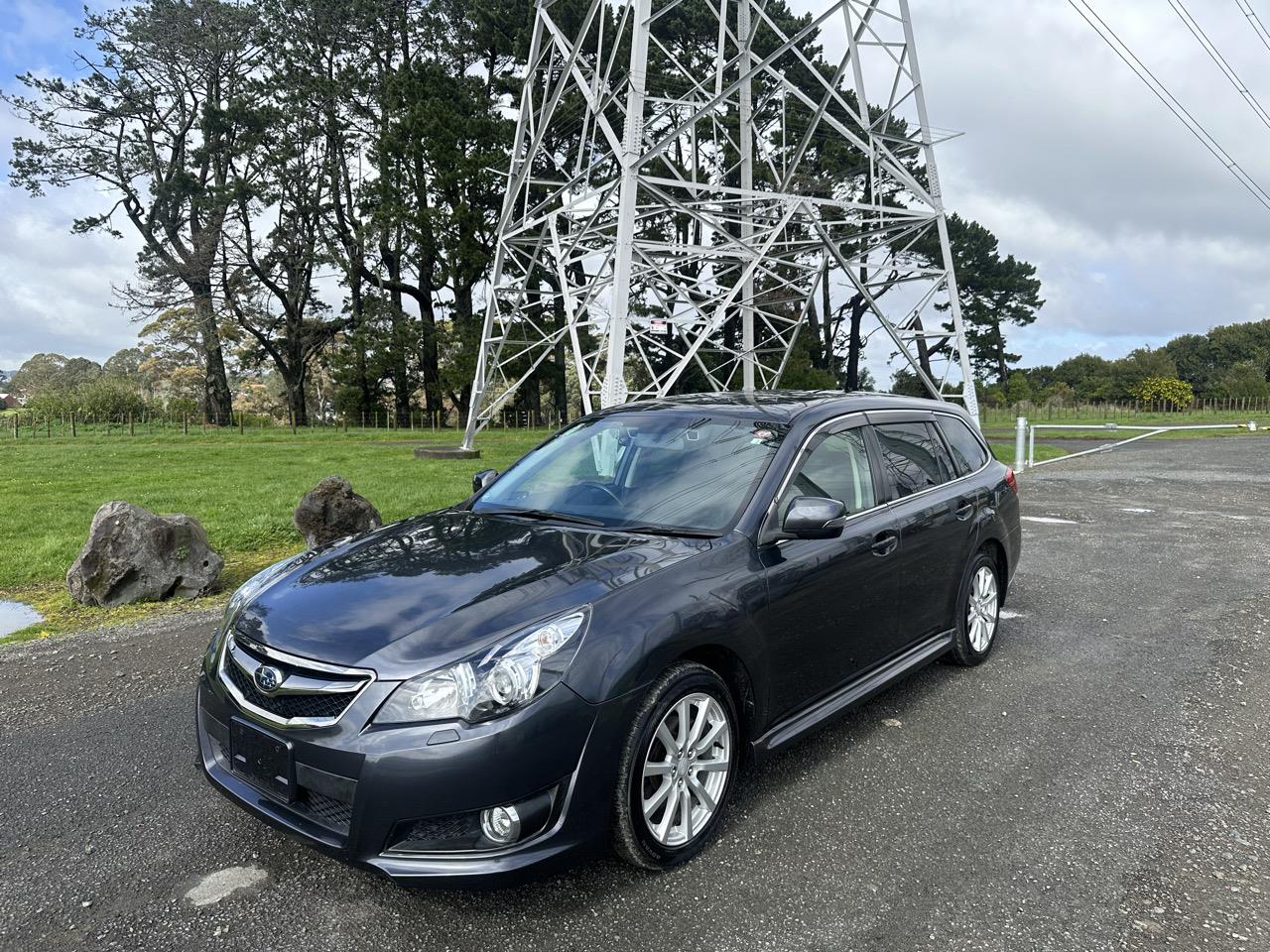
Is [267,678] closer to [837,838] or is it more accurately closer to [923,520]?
[837,838]

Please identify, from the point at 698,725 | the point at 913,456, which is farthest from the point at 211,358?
the point at 698,725

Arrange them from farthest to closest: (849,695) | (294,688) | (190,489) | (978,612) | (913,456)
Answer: (190,489), (978,612), (913,456), (849,695), (294,688)

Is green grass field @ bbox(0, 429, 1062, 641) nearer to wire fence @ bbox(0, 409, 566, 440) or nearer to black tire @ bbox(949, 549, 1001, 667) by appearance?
wire fence @ bbox(0, 409, 566, 440)

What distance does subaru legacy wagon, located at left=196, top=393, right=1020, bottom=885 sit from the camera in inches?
90.0

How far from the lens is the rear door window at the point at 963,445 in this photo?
4.79 meters

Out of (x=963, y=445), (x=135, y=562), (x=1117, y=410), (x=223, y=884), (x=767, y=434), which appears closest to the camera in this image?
(x=223, y=884)

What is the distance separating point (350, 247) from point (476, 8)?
13.0 metres

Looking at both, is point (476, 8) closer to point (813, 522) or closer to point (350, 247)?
point (350, 247)

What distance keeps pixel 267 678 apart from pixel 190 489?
10.8 meters

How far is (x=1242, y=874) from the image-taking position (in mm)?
2666

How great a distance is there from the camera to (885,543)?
3727 mm

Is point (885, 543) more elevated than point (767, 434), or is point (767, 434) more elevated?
point (767, 434)

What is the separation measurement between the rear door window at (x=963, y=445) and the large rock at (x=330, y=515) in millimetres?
5084

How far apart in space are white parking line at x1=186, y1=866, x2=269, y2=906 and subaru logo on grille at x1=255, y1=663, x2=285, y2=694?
71 centimetres
